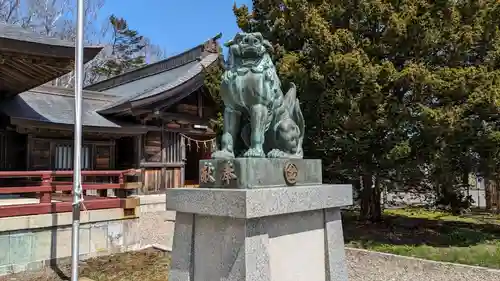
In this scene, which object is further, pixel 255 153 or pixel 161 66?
pixel 161 66

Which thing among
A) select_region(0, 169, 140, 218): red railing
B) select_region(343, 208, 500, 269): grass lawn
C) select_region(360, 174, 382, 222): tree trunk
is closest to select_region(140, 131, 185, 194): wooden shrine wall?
select_region(0, 169, 140, 218): red railing

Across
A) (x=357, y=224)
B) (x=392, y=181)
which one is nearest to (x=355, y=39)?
(x=392, y=181)

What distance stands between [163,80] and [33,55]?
7848mm

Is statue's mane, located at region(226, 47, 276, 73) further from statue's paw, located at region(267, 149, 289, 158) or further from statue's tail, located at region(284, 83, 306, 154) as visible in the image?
statue's paw, located at region(267, 149, 289, 158)

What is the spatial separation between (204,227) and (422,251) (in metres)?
5.14

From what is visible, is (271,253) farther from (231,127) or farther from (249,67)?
(249,67)

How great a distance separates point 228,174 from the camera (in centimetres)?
335

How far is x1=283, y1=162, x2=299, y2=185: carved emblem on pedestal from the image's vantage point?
141 inches

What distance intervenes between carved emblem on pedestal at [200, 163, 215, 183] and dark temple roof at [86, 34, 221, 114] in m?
8.03

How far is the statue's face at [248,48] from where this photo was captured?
140 inches

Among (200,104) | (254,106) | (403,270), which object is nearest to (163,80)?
(200,104)

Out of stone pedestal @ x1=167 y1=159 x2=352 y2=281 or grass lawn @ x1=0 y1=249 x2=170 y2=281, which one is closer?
stone pedestal @ x1=167 y1=159 x2=352 y2=281

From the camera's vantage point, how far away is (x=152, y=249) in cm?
844

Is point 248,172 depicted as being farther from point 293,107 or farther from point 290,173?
point 293,107
